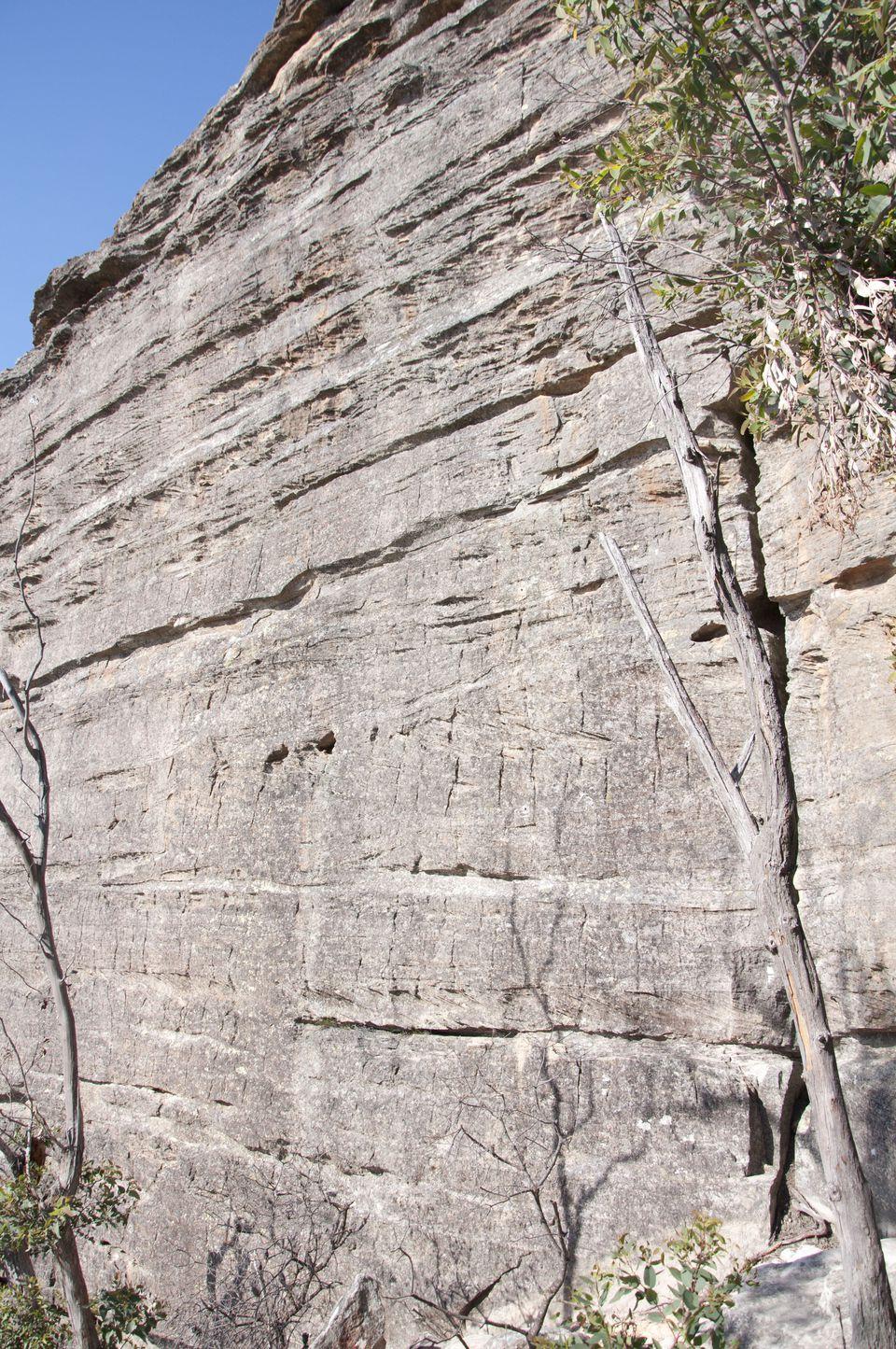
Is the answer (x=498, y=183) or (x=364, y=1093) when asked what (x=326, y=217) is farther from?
(x=364, y=1093)

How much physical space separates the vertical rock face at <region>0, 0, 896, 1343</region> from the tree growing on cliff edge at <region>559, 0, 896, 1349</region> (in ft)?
2.08

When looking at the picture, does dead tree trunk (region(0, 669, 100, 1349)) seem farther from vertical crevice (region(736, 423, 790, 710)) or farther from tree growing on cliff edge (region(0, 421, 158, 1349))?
vertical crevice (region(736, 423, 790, 710))

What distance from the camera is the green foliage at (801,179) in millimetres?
3791

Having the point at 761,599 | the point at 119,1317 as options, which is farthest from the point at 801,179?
the point at 119,1317

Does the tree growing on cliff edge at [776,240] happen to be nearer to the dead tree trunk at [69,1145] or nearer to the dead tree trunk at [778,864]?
the dead tree trunk at [778,864]

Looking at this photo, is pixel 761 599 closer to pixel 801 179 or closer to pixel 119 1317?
pixel 801 179

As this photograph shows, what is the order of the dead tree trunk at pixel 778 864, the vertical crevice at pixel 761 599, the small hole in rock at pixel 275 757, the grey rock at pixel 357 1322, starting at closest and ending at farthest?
the dead tree trunk at pixel 778 864
the grey rock at pixel 357 1322
the vertical crevice at pixel 761 599
the small hole in rock at pixel 275 757

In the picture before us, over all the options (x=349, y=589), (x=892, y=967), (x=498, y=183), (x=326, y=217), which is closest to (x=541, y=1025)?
(x=892, y=967)

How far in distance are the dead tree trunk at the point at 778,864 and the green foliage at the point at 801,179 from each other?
74cm

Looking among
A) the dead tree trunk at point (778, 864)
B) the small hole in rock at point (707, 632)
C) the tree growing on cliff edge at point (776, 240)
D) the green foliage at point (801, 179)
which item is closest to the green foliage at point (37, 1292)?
the dead tree trunk at point (778, 864)

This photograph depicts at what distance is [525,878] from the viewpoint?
5.24m

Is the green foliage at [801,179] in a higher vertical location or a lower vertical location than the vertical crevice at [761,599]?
higher

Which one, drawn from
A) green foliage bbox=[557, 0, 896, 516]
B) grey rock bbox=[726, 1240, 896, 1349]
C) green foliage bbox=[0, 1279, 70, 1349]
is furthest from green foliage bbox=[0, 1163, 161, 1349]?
green foliage bbox=[557, 0, 896, 516]


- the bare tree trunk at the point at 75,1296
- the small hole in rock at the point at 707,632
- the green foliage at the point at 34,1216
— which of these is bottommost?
the bare tree trunk at the point at 75,1296
